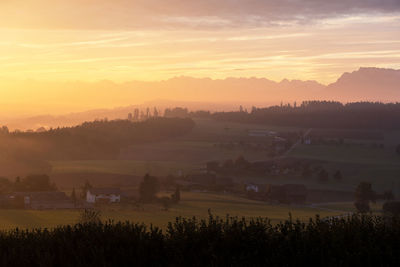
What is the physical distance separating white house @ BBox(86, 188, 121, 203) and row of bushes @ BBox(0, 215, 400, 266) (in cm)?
2422

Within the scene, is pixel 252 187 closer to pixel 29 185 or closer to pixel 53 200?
pixel 29 185

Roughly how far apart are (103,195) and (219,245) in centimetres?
2647

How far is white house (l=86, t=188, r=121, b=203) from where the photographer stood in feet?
109

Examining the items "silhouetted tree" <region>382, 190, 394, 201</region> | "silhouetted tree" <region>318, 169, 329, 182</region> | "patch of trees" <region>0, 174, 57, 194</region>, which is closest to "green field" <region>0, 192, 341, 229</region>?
"patch of trees" <region>0, 174, 57, 194</region>

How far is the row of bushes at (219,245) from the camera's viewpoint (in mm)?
7922

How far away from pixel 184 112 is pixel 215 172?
6454 cm

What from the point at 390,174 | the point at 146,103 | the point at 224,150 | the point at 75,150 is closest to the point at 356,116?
the point at 224,150

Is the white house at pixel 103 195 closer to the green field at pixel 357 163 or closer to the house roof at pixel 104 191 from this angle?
the house roof at pixel 104 191

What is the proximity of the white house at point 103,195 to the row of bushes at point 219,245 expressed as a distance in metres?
24.2

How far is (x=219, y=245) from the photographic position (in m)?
8.51

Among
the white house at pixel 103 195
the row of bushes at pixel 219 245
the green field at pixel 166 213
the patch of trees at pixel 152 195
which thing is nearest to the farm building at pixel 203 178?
the green field at pixel 166 213

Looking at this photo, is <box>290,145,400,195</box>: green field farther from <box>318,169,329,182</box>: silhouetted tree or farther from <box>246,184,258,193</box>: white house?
<box>246,184,258,193</box>: white house

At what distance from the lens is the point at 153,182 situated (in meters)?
36.7

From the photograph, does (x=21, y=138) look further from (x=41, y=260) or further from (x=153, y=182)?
(x=41, y=260)
